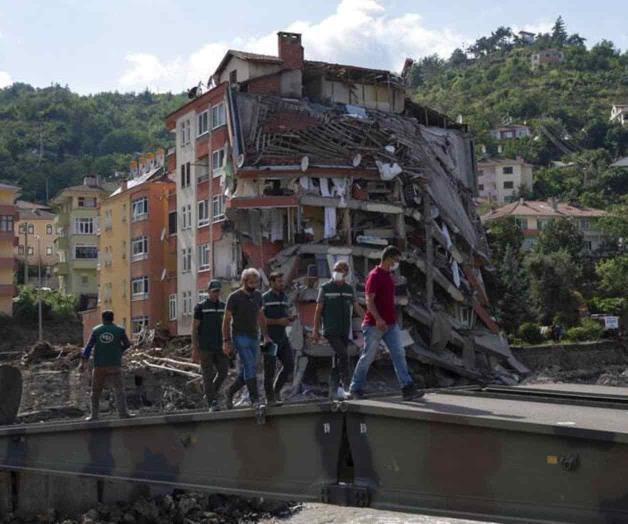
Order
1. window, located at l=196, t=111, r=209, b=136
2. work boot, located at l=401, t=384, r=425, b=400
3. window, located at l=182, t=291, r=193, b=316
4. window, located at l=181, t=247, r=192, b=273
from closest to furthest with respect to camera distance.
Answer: work boot, located at l=401, t=384, r=425, b=400 → window, located at l=196, t=111, r=209, b=136 → window, located at l=182, t=291, r=193, b=316 → window, located at l=181, t=247, r=192, b=273

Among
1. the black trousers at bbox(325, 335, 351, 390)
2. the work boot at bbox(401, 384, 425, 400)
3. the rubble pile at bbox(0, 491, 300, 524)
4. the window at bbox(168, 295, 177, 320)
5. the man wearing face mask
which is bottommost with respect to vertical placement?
the rubble pile at bbox(0, 491, 300, 524)

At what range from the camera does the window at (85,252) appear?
328ft

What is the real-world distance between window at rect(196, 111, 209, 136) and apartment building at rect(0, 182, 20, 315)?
36124 mm

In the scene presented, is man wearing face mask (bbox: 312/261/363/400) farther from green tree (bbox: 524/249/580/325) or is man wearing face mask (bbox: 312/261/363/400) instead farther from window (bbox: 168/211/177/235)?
green tree (bbox: 524/249/580/325)

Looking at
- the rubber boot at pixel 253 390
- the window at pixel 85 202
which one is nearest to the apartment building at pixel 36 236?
the window at pixel 85 202

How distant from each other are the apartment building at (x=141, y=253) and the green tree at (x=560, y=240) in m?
33.7

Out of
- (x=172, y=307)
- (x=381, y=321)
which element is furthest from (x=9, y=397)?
(x=172, y=307)

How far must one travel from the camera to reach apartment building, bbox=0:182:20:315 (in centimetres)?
9131

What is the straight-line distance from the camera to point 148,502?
2631cm

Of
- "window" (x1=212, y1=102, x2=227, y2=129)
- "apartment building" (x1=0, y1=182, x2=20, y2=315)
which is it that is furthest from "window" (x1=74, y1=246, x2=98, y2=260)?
"window" (x1=212, y1=102, x2=227, y2=129)

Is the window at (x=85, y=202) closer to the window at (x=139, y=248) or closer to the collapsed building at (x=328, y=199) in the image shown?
the window at (x=139, y=248)

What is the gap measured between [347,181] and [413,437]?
41.9 metres

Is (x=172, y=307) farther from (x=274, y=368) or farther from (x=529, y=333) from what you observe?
(x=274, y=368)

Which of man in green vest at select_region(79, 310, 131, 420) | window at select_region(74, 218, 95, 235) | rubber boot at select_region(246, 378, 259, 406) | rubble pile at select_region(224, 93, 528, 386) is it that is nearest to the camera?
rubber boot at select_region(246, 378, 259, 406)
